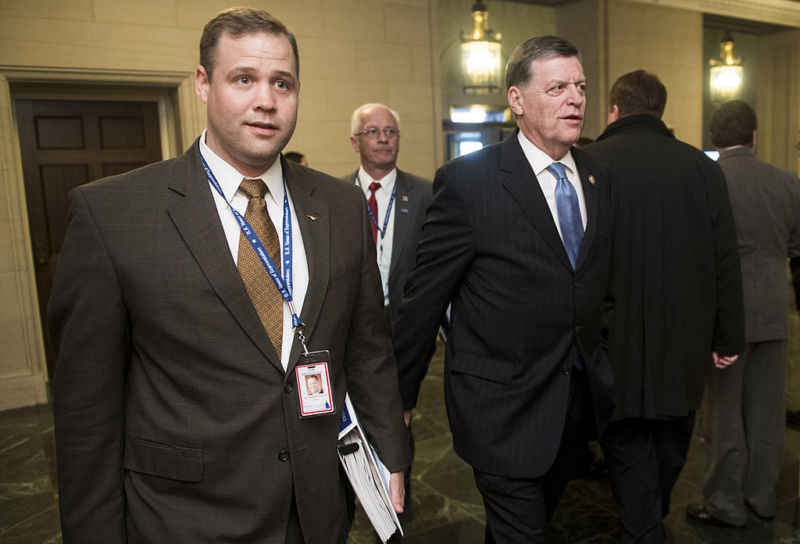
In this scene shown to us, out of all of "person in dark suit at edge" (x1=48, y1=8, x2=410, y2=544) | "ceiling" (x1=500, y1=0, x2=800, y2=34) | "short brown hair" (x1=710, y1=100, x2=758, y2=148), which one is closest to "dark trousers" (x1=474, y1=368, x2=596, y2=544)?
"person in dark suit at edge" (x1=48, y1=8, x2=410, y2=544)

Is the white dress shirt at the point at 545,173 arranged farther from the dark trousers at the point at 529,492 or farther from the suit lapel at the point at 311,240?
the suit lapel at the point at 311,240

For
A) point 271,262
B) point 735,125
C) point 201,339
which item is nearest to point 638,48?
point 735,125

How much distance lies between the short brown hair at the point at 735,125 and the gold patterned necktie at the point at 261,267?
7.91ft

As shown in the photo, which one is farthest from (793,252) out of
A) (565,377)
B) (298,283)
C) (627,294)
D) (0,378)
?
(0,378)

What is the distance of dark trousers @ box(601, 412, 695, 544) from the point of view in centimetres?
244

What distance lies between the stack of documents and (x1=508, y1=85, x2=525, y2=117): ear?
1.12 metres

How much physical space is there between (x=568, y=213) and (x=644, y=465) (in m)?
1.05

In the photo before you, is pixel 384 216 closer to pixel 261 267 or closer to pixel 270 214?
pixel 270 214

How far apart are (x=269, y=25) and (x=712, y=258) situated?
1.87 m

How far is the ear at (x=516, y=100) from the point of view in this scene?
2148 millimetres

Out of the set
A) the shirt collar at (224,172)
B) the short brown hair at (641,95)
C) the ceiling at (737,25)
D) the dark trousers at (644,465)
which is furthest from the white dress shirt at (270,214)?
the ceiling at (737,25)

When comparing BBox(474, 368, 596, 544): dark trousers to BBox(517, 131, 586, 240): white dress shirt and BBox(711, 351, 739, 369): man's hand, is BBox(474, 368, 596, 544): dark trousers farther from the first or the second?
BBox(711, 351, 739, 369): man's hand

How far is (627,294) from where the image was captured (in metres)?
2.48

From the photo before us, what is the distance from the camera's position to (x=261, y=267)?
57.0 inches
